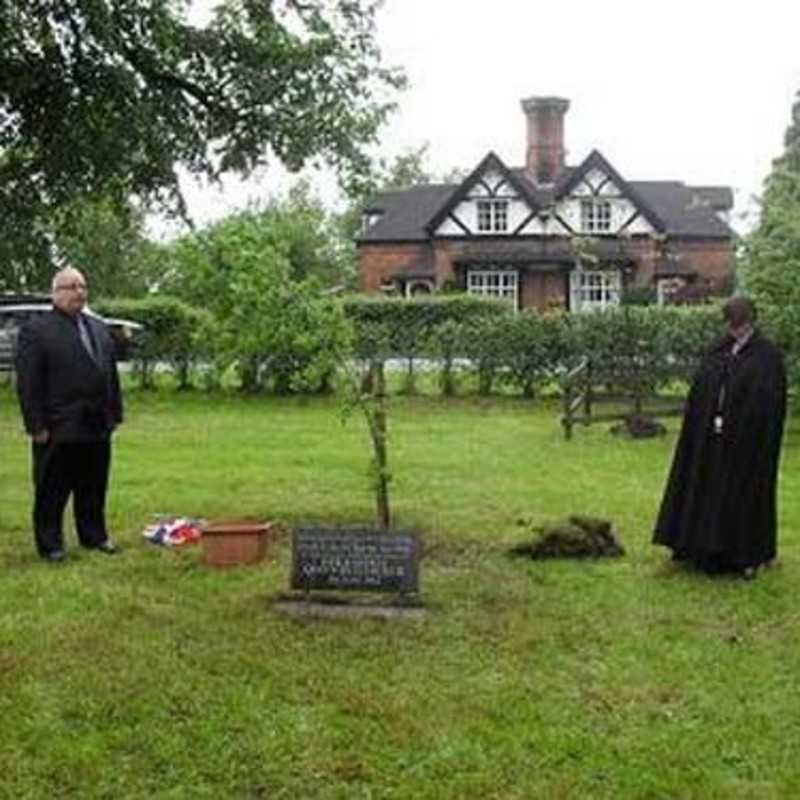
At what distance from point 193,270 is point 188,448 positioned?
8.35 metres

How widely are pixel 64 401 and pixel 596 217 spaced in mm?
45446

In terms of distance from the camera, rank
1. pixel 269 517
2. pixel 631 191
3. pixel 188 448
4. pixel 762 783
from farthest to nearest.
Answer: pixel 631 191 < pixel 188 448 < pixel 269 517 < pixel 762 783

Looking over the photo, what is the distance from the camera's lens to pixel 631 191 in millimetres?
53531

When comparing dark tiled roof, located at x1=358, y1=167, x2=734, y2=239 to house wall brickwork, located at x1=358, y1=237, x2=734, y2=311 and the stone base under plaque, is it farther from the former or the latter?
the stone base under plaque

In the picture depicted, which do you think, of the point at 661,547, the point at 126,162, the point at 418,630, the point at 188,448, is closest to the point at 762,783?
the point at 418,630

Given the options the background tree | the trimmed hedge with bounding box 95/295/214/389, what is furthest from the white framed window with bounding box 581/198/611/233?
the background tree

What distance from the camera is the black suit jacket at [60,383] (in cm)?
1043

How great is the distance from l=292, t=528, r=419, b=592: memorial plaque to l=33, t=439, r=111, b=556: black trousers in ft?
7.85

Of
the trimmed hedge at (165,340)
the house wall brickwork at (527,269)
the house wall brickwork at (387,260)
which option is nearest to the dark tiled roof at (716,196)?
the house wall brickwork at (527,269)

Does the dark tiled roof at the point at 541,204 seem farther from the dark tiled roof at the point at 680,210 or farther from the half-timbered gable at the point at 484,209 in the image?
the half-timbered gable at the point at 484,209

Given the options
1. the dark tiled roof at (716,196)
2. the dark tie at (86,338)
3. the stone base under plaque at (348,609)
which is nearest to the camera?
the stone base under plaque at (348,609)

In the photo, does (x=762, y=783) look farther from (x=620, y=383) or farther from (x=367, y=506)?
(x=620, y=383)

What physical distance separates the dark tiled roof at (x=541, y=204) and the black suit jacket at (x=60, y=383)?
44.1 m

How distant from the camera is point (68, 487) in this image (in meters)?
10.7
